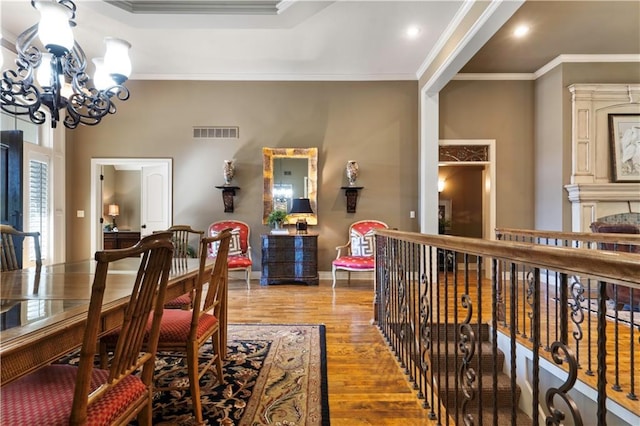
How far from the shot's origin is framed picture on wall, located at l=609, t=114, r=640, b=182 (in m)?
4.56

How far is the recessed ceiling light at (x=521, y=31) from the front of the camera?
3.90 meters

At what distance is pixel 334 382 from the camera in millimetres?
2059

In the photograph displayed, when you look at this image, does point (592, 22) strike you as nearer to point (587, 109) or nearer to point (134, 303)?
point (587, 109)

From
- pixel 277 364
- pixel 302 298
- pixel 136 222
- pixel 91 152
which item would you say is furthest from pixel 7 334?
pixel 136 222

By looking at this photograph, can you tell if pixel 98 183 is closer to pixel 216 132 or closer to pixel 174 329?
pixel 216 132

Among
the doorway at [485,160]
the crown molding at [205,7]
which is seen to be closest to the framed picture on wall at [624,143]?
the doorway at [485,160]

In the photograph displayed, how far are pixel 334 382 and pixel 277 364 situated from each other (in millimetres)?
460

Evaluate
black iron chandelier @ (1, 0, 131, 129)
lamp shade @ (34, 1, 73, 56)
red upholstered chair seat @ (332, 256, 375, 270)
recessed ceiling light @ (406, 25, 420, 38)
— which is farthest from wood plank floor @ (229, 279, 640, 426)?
recessed ceiling light @ (406, 25, 420, 38)

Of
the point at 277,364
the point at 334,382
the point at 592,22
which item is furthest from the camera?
the point at 592,22

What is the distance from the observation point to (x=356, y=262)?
4527mm

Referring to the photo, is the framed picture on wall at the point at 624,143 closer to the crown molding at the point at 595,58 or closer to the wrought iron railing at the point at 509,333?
the crown molding at the point at 595,58

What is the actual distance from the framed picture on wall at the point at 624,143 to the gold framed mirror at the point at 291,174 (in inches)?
170

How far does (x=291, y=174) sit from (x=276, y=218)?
0.79 m

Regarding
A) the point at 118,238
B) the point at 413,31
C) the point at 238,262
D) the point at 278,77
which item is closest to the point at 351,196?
the point at 238,262
